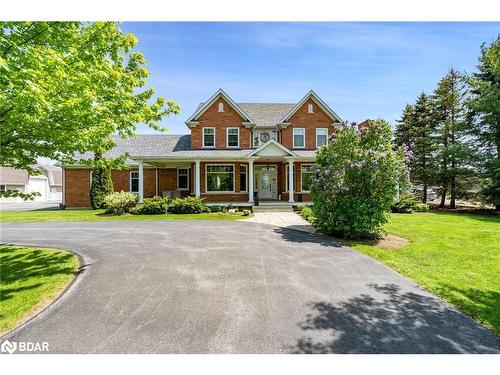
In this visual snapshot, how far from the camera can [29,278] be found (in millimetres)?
6367

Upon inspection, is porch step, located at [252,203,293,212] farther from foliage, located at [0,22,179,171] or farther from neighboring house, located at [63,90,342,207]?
foliage, located at [0,22,179,171]

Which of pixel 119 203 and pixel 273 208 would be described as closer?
pixel 119 203

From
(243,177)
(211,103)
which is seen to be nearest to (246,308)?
(243,177)

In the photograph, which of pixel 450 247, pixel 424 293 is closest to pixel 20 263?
pixel 424 293

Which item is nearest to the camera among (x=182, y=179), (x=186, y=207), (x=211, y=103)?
(x=186, y=207)

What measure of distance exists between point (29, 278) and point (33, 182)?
1903 inches

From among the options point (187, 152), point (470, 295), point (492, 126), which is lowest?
point (470, 295)

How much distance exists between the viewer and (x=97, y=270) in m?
6.88

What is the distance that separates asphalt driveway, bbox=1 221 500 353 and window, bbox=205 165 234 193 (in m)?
13.1

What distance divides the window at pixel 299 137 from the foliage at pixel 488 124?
1405 centimetres

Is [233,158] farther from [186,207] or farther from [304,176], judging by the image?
[304,176]

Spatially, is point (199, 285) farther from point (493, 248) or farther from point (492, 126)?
point (492, 126)

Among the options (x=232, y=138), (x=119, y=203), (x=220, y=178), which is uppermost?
(x=232, y=138)

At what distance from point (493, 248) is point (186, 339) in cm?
1107
